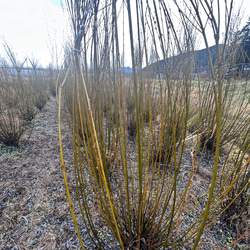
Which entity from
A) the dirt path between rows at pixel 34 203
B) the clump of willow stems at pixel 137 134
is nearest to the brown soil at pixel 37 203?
the dirt path between rows at pixel 34 203

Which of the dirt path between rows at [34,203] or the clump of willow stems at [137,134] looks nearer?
the clump of willow stems at [137,134]

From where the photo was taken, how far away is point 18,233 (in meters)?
1.05

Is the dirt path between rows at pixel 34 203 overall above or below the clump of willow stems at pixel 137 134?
below

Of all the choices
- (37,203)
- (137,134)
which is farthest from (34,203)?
(137,134)

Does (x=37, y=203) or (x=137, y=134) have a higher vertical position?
(x=137, y=134)

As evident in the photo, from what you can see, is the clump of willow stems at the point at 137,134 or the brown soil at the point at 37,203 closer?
the clump of willow stems at the point at 137,134

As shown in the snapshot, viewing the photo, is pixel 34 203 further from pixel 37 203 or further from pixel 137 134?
pixel 137 134

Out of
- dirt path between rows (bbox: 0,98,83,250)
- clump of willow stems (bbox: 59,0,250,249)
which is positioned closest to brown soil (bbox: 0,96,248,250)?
dirt path between rows (bbox: 0,98,83,250)

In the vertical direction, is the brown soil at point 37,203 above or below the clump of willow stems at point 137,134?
below

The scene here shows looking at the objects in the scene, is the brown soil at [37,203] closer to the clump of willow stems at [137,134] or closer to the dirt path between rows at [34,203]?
the dirt path between rows at [34,203]

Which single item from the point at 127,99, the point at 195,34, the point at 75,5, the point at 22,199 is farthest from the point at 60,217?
the point at 195,34

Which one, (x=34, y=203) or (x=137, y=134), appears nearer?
(x=137, y=134)

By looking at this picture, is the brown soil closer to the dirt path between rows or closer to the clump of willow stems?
the dirt path between rows

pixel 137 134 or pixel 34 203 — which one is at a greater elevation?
pixel 137 134
